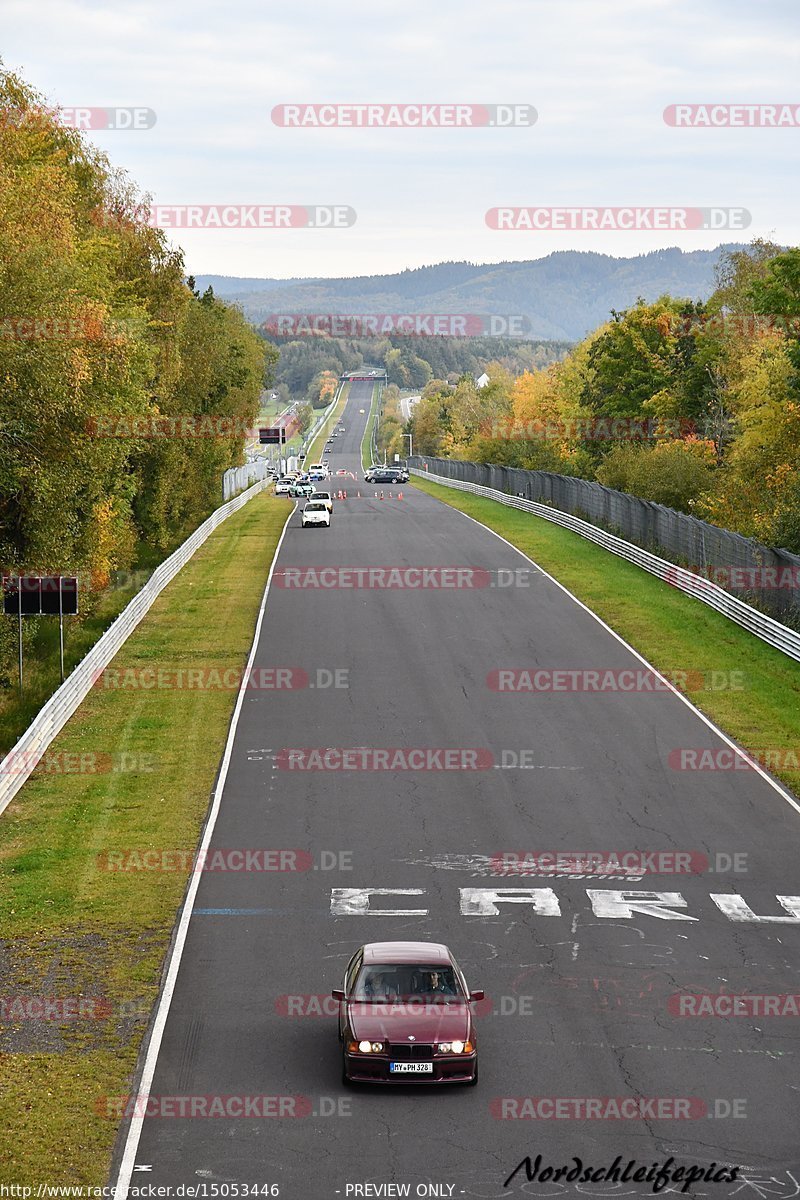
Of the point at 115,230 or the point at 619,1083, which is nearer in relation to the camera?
the point at 619,1083

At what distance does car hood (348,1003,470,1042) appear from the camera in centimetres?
1519

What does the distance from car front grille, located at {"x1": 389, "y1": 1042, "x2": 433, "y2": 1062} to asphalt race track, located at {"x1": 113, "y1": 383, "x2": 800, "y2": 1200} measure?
0.48 metres

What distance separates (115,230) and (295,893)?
46164 mm

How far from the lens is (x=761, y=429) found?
62.1m

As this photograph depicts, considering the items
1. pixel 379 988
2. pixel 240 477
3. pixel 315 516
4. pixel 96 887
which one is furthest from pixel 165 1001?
pixel 240 477

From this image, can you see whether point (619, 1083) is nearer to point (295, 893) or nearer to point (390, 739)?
point (295, 893)

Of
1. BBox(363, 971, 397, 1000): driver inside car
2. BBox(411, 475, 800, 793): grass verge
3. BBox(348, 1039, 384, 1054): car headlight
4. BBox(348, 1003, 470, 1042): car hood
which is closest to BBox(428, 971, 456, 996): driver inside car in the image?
BBox(348, 1003, 470, 1042): car hood

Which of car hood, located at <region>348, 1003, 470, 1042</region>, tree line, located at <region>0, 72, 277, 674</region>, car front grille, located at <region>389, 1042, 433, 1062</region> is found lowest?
car front grille, located at <region>389, 1042, 433, 1062</region>

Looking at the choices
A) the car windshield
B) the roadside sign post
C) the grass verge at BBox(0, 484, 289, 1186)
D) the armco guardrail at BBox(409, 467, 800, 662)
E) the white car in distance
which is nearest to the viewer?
the grass verge at BBox(0, 484, 289, 1186)

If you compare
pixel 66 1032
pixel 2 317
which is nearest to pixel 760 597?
pixel 2 317

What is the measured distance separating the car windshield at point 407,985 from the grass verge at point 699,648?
14880 millimetres

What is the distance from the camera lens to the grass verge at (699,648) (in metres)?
33.2

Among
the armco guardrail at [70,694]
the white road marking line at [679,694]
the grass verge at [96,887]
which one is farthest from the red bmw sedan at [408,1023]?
the white road marking line at [679,694]

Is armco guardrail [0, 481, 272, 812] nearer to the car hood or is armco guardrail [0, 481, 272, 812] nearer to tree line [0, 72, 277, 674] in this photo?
tree line [0, 72, 277, 674]
